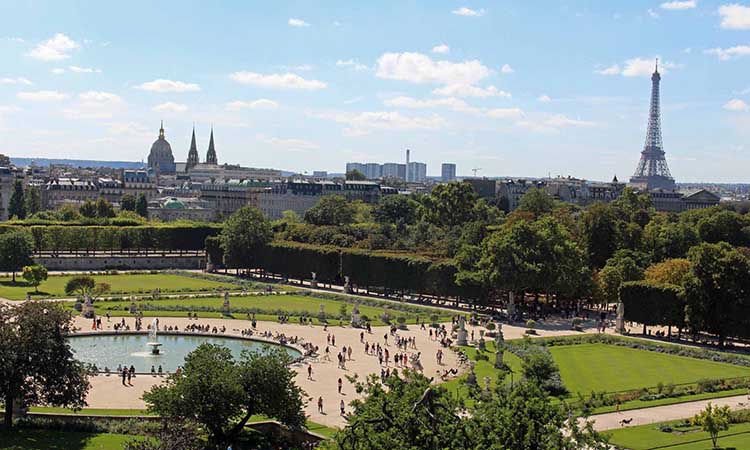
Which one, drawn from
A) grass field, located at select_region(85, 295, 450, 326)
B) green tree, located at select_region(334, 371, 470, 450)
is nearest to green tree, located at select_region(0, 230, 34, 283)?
grass field, located at select_region(85, 295, 450, 326)

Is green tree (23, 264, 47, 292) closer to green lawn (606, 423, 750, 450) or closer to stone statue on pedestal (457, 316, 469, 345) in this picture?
stone statue on pedestal (457, 316, 469, 345)

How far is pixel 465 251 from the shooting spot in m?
74.2

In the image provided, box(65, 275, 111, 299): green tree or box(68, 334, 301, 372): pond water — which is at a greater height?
box(65, 275, 111, 299): green tree

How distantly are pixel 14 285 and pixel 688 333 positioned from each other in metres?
52.8

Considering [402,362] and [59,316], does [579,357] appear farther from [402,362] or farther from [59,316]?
[59,316]

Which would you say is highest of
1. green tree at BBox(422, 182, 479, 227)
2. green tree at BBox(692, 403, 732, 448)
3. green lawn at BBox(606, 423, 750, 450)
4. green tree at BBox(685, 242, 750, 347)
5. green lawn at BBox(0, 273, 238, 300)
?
green tree at BBox(422, 182, 479, 227)

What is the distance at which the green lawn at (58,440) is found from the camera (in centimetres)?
3253

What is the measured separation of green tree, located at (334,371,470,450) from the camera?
73.0ft

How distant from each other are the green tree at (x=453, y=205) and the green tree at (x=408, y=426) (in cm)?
9375

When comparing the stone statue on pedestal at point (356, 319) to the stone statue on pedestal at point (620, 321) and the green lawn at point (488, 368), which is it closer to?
the green lawn at point (488, 368)

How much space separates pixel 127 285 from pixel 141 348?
30.1 metres

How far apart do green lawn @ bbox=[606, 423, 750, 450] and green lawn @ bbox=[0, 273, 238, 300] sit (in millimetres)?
49892

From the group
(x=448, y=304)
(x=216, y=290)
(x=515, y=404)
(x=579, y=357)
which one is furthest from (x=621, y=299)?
(x=515, y=404)

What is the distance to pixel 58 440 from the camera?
1321 inches
